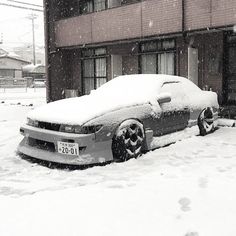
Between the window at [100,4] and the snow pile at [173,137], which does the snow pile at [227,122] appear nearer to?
the snow pile at [173,137]

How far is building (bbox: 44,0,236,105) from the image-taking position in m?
11.4

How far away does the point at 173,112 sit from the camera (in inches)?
274

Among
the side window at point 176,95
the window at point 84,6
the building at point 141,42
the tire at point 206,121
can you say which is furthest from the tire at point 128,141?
the window at point 84,6

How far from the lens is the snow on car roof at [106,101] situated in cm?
569

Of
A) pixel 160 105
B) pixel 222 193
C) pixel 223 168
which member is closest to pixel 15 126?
pixel 160 105

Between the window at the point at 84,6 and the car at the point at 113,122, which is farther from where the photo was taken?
the window at the point at 84,6

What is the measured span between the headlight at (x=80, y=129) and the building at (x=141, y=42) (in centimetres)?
634

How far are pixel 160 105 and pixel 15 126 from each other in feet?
16.3

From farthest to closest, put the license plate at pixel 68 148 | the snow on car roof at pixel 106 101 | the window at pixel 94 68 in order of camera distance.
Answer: the window at pixel 94 68 → the snow on car roof at pixel 106 101 → the license plate at pixel 68 148

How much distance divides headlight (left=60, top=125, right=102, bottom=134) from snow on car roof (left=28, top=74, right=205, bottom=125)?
0.24 feet

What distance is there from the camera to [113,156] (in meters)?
5.77

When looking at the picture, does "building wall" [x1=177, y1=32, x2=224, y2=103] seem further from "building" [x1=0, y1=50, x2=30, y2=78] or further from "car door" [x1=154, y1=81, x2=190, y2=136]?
"building" [x1=0, y1=50, x2=30, y2=78]

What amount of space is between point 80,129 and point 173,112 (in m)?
2.20

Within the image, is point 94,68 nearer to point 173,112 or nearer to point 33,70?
point 173,112
